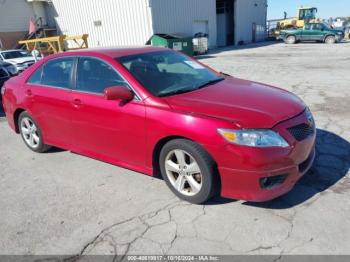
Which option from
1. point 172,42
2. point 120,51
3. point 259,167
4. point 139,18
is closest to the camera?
point 259,167

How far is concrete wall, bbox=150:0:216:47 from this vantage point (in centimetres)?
2272

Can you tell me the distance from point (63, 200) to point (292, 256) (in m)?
2.48

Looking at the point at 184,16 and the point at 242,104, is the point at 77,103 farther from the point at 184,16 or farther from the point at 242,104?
the point at 184,16

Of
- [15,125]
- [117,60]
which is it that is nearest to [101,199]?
[117,60]

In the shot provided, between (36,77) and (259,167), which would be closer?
(259,167)

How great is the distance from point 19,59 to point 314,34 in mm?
23382

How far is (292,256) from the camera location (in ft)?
8.70

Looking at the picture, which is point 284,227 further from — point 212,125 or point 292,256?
point 212,125

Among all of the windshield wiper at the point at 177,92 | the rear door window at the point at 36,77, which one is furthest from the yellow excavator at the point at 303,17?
the windshield wiper at the point at 177,92

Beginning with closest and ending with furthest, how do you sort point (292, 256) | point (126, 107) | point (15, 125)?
point (292, 256)
point (126, 107)
point (15, 125)

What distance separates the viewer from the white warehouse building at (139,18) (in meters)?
22.2

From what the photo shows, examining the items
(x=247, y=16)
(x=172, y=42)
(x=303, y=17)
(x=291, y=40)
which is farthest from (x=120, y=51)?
(x=303, y=17)

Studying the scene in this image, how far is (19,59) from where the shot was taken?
1647 centimetres

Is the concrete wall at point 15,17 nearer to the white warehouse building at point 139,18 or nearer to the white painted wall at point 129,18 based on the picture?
the white warehouse building at point 139,18
